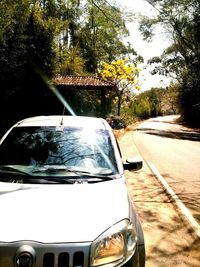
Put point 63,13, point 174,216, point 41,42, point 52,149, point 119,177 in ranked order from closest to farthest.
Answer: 1. point 119,177
2. point 52,149
3. point 174,216
4. point 41,42
5. point 63,13

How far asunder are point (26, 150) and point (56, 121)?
0.75 metres

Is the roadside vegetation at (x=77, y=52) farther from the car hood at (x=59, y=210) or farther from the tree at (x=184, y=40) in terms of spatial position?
the car hood at (x=59, y=210)

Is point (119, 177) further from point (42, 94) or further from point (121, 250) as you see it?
point (42, 94)

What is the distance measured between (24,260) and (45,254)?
15cm

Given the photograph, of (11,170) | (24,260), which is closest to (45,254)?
(24,260)

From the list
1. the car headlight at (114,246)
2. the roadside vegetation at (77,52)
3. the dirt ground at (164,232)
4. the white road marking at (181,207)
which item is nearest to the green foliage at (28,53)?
the roadside vegetation at (77,52)

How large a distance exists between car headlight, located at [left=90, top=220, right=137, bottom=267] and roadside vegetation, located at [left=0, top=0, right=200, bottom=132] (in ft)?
23.5

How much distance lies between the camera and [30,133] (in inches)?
185

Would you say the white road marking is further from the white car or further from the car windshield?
the car windshield

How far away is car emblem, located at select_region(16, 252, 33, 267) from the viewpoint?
8.48 feet

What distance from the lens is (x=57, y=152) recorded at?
14.3 ft

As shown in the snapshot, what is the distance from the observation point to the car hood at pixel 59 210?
8.91ft

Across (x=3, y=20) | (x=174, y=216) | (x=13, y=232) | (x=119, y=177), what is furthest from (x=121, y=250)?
(x=3, y=20)

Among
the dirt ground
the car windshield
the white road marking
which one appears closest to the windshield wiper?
the car windshield
